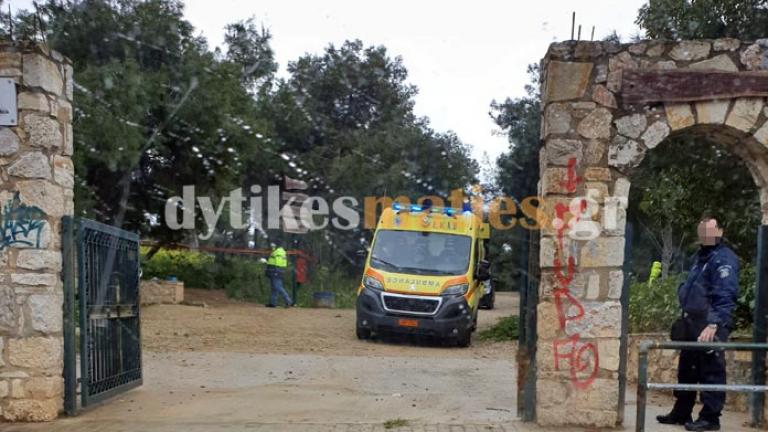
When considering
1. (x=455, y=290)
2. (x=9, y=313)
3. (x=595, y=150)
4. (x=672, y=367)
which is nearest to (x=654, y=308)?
(x=672, y=367)

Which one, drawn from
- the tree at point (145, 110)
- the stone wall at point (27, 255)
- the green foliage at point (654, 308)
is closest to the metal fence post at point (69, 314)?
the stone wall at point (27, 255)

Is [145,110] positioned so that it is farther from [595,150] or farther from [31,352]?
[595,150]

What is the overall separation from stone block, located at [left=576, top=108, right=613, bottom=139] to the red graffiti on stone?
0.39m

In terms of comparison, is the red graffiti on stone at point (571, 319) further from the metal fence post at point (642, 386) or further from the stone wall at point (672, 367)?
the metal fence post at point (642, 386)

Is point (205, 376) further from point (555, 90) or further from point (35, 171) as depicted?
point (555, 90)

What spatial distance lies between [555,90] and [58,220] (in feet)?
15.7

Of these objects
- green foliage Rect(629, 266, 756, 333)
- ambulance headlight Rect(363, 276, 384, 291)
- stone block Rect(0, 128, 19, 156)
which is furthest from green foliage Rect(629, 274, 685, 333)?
stone block Rect(0, 128, 19, 156)

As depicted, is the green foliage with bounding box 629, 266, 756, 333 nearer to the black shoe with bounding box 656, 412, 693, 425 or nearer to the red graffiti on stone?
the black shoe with bounding box 656, 412, 693, 425

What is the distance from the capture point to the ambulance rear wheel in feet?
50.2

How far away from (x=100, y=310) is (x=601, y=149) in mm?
5212

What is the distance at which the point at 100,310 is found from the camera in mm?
8242

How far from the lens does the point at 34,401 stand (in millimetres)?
7344

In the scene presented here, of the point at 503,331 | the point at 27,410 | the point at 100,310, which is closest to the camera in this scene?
the point at 27,410

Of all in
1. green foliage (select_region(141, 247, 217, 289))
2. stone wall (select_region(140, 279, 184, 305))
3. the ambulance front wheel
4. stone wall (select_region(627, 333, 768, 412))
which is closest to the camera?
stone wall (select_region(627, 333, 768, 412))
